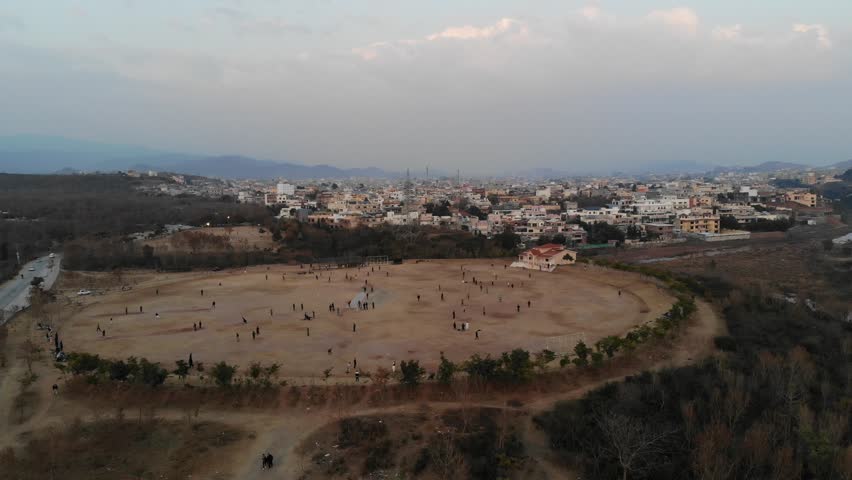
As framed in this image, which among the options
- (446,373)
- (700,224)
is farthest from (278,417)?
(700,224)

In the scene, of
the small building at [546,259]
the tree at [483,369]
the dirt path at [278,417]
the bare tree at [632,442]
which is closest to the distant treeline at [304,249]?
the small building at [546,259]

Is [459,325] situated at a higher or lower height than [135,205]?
lower

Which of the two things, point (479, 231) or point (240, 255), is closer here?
point (240, 255)

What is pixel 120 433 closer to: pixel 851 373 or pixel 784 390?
pixel 784 390

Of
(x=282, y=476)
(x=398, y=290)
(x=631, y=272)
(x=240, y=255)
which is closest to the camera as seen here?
(x=282, y=476)

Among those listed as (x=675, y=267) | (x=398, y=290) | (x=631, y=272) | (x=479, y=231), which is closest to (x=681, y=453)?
(x=398, y=290)

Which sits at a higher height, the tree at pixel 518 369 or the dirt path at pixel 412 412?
the tree at pixel 518 369

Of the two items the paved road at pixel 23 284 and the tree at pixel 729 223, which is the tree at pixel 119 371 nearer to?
the paved road at pixel 23 284
